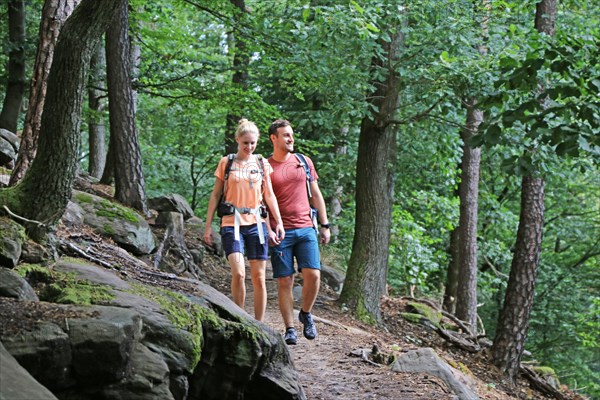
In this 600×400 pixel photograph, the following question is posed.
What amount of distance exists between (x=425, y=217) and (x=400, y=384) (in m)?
11.7

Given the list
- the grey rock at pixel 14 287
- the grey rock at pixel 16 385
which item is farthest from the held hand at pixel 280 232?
the grey rock at pixel 16 385

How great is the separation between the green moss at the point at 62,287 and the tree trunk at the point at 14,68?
435 inches

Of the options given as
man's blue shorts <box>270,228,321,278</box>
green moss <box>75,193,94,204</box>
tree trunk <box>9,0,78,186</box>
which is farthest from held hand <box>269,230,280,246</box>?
green moss <box>75,193,94,204</box>

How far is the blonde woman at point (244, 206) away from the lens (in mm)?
6375

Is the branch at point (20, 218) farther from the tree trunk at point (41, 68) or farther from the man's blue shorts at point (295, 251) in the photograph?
Answer: the man's blue shorts at point (295, 251)

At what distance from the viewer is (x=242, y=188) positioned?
21.1ft

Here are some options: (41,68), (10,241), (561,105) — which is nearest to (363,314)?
(41,68)

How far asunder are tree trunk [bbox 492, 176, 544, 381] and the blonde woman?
5.85 meters

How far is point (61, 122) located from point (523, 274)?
324 inches

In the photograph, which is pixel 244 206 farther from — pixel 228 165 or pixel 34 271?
pixel 34 271

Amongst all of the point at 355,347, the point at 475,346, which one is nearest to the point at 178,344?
the point at 355,347

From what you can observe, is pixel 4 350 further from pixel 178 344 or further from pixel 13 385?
pixel 178 344

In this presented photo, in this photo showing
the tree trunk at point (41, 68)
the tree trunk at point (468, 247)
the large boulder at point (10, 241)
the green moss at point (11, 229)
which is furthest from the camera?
the tree trunk at point (468, 247)

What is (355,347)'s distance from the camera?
325 inches
